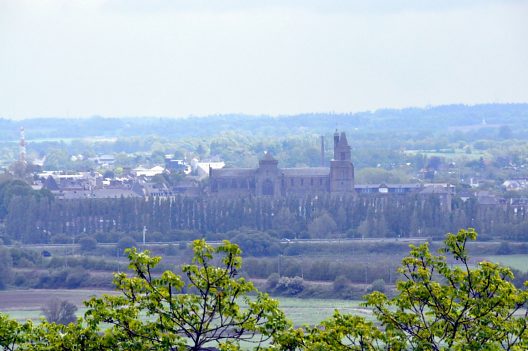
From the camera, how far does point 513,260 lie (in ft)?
272

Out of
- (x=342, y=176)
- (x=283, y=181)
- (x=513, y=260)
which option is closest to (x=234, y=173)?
(x=283, y=181)

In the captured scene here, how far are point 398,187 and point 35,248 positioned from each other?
113ft

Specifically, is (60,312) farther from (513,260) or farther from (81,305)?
(513,260)

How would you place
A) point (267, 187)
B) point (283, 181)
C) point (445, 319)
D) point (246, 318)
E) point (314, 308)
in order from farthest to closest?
point (283, 181) → point (267, 187) → point (314, 308) → point (445, 319) → point (246, 318)

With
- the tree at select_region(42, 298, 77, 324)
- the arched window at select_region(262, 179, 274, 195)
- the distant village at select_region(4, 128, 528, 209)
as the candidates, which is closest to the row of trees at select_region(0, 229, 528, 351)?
the tree at select_region(42, 298, 77, 324)

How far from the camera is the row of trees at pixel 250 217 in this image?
3834 inches

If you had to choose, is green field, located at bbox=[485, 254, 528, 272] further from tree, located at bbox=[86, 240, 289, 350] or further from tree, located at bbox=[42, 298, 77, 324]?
tree, located at bbox=[86, 240, 289, 350]

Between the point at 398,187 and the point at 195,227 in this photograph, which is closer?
the point at 195,227

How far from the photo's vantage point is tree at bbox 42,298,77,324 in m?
60.6

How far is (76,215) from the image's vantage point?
10188 centimetres

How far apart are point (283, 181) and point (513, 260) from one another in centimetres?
3775

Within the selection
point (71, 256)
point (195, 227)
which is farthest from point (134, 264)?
point (195, 227)

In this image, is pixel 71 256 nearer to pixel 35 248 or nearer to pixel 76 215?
pixel 35 248

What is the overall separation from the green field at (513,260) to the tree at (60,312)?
2089 cm
